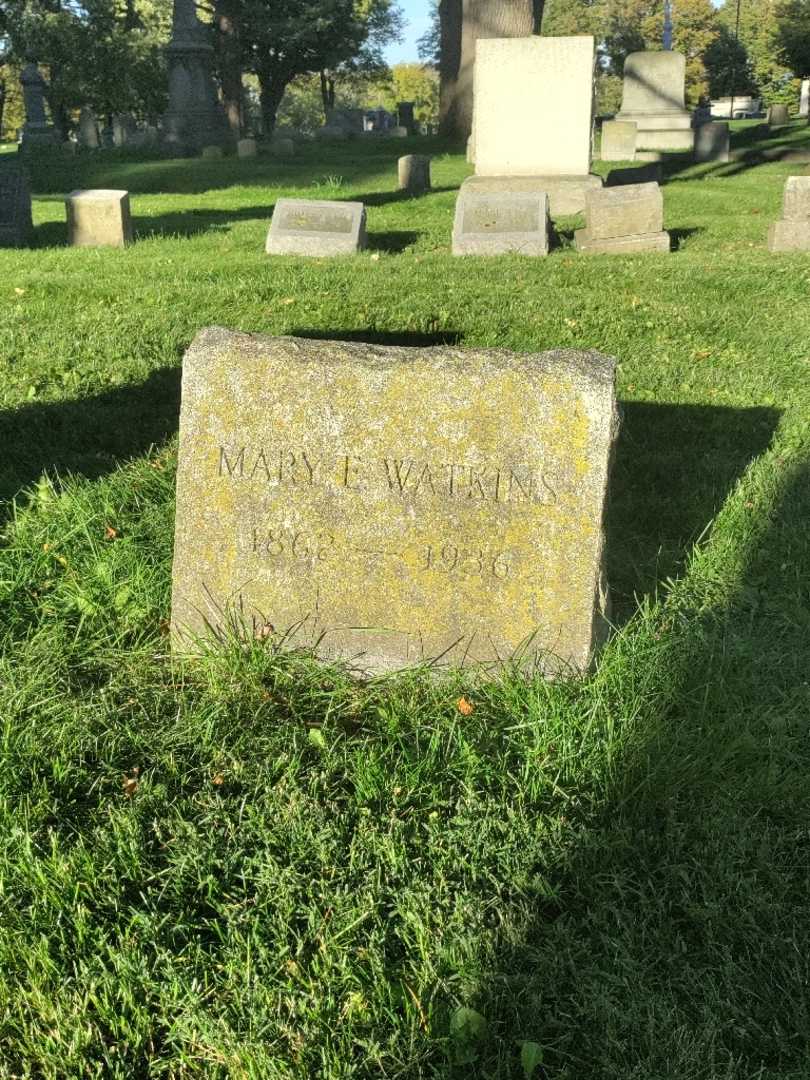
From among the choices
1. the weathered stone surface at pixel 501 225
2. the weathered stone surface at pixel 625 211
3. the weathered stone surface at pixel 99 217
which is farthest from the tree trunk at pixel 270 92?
the weathered stone surface at pixel 625 211

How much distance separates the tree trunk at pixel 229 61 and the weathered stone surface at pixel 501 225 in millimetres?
27272

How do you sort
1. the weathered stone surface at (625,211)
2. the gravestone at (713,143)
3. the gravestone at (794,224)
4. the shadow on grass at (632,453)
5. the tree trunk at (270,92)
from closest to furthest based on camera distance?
the shadow on grass at (632,453) → the gravestone at (794,224) → the weathered stone surface at (625,211) → the gravestone at (713,143) → the tree trunk at (270,92)

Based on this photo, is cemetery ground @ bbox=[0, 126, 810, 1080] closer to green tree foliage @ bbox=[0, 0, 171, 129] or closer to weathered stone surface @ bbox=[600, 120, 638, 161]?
weathered stone surface @ bbox=[600, 120, 638, 161]

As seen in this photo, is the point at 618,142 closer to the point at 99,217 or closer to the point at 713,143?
the point at 713,143

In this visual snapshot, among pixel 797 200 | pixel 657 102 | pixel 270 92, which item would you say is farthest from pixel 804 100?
pixel 797 200

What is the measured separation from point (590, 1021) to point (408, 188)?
17412 millimetres

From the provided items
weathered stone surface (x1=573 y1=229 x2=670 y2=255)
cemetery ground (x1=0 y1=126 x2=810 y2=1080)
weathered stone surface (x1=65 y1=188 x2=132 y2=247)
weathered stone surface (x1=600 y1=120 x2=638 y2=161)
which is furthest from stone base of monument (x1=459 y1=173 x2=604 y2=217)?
cemetery ground (x1=0 y1=126 x2=810 y2=1080)

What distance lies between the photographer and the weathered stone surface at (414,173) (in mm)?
17891

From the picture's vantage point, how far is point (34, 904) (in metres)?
2.43

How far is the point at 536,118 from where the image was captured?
49.3 feet

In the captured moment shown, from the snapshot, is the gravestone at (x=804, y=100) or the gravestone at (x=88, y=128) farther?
the gravestone at (x=804, y=100)

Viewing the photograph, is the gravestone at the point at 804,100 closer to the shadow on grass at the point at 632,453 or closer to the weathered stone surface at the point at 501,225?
the weathered stone surface at the point at 501,225

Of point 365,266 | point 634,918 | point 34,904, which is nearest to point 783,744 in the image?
point 634,918

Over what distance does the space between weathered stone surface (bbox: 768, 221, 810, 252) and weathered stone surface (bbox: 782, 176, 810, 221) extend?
0.09m
